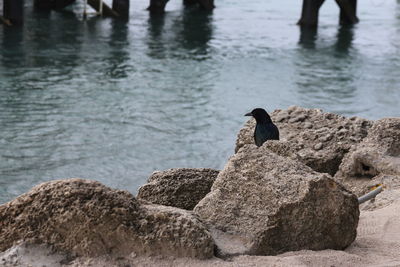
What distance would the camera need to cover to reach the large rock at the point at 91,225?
2926mm

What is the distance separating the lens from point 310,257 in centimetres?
316

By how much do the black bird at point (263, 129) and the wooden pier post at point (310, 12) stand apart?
13848 millimetres

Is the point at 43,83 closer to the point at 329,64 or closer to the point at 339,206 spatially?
the point at 329,64

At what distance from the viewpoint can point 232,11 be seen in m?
22.7

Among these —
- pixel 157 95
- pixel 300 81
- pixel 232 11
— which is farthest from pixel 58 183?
pixel 232 11

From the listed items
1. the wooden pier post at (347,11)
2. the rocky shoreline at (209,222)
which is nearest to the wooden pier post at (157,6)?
the wooden pier post at (347,11)

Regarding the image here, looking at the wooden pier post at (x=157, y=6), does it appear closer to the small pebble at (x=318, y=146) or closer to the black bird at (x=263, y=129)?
the black bird at (x=263, y=129)

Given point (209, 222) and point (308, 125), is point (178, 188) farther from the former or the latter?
point (308, 125)

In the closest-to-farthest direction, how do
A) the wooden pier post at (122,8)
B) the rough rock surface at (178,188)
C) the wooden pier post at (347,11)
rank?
the rough rock surface at (178,188), the wooden pier post at (122,8), the wooden pier post at (347,11)

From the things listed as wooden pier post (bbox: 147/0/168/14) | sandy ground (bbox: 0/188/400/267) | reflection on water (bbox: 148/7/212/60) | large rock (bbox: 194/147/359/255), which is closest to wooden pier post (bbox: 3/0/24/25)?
reflection on water (bbox: 148/7/212/60)

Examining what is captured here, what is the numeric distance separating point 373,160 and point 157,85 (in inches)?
299

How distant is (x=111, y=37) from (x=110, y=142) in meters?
7.71

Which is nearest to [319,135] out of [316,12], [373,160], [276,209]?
[373,160]

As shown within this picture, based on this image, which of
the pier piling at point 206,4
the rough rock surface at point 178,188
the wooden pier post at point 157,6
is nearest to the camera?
the rough rock surface at point 178,188
